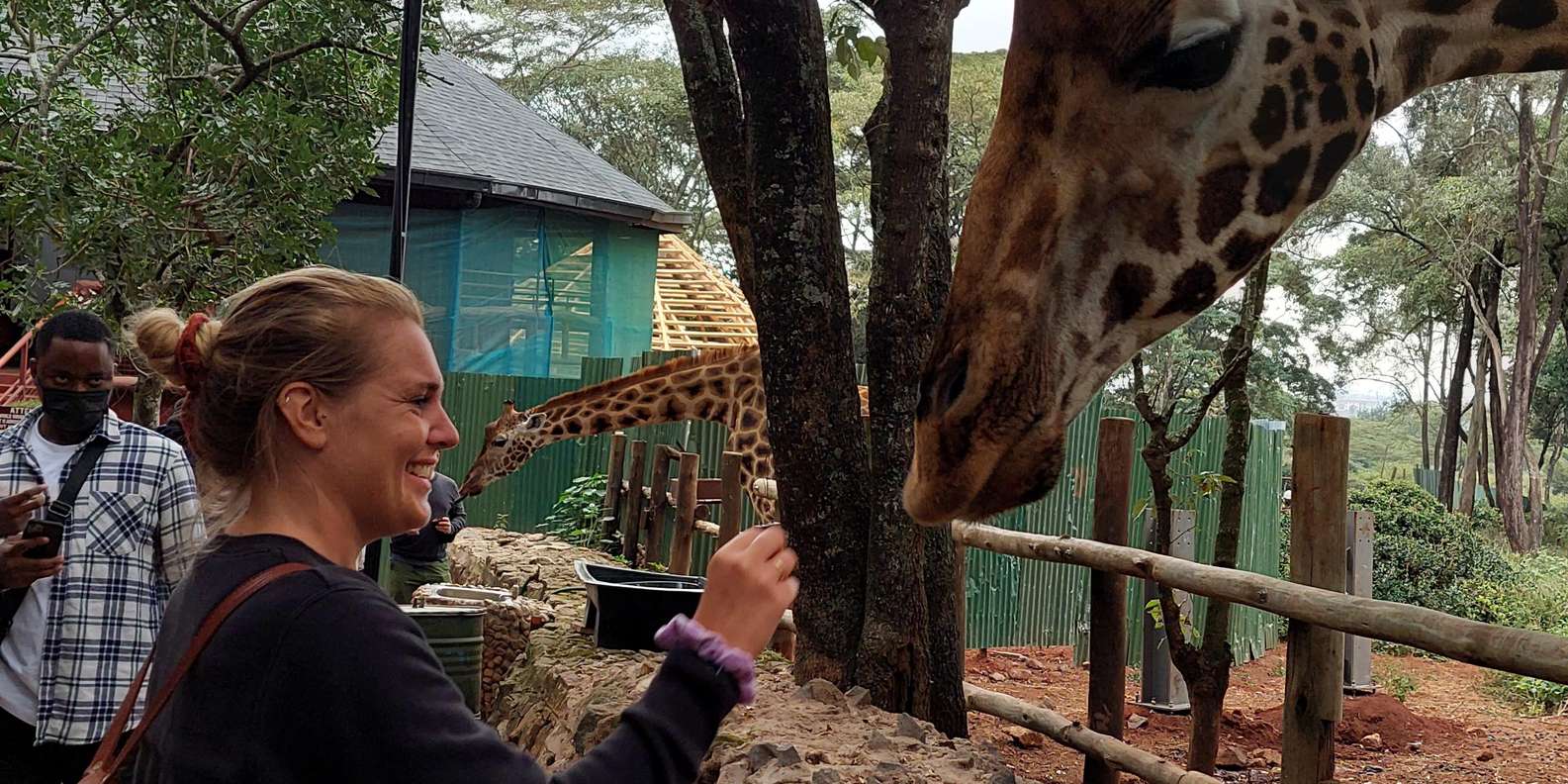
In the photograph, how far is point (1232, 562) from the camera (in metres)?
5.16

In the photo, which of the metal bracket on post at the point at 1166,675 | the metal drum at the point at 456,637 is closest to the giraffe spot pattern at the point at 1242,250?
the metal drum at the point at 456,637

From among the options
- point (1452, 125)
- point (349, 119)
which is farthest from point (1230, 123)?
point (1452, 125)

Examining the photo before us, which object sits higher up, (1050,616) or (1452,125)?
(1452,125)

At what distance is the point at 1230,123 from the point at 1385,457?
184 ft

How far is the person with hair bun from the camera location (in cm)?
140

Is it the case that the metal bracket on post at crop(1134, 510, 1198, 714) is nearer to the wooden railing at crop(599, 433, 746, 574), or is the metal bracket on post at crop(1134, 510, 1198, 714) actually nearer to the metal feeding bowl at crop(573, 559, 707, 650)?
the wooden railing at crop(599, 433, 746, 574)

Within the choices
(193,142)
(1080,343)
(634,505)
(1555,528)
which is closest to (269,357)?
(1080,343)

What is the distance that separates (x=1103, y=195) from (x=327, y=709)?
1283mm

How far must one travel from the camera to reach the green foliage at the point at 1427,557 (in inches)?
518

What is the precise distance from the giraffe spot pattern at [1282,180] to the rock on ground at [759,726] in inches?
89.7

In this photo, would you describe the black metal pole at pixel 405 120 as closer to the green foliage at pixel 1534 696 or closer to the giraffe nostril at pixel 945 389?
the giraffe nostril at pixel 945 389

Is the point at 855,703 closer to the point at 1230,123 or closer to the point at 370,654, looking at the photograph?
the point at 1230,123

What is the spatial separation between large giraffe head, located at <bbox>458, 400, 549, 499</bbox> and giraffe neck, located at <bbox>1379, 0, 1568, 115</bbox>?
8648 mm

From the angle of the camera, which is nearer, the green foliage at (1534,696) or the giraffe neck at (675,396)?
the giraffe neck at (675,396)
